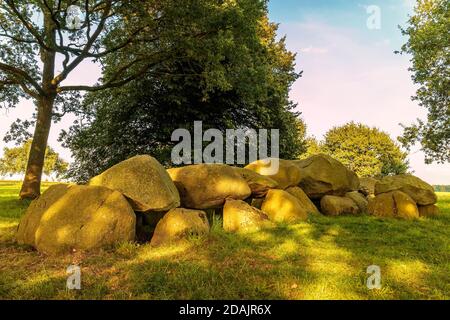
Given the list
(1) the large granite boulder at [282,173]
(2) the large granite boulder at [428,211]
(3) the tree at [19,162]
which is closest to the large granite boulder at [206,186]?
(1) the large granite boulder at [282,173]

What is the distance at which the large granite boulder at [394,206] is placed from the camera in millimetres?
16248

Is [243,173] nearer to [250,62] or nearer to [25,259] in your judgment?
[250,62]

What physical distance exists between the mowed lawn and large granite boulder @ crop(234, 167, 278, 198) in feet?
11.9

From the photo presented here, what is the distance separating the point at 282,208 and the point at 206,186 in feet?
11.3

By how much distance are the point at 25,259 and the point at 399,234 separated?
1185cm

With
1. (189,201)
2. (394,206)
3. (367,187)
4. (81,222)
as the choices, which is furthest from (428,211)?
(81,222)

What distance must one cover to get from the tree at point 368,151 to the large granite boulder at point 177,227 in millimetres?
52431

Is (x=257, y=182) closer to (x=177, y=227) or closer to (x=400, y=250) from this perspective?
(x=177, y=227)

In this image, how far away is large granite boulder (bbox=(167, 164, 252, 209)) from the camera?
13453 mm

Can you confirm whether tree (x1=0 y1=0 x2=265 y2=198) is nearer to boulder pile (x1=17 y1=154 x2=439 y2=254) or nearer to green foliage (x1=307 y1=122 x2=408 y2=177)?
boulder pile (x1=17 y1=154 x2=439 y2=254)

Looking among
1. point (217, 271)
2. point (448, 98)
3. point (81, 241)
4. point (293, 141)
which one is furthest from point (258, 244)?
point (448, 98)

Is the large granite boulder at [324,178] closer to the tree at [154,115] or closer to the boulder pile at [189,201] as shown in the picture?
the boulder pile at [189,201]

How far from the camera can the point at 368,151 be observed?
59.4 metres

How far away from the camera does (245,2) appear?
1759 cm
